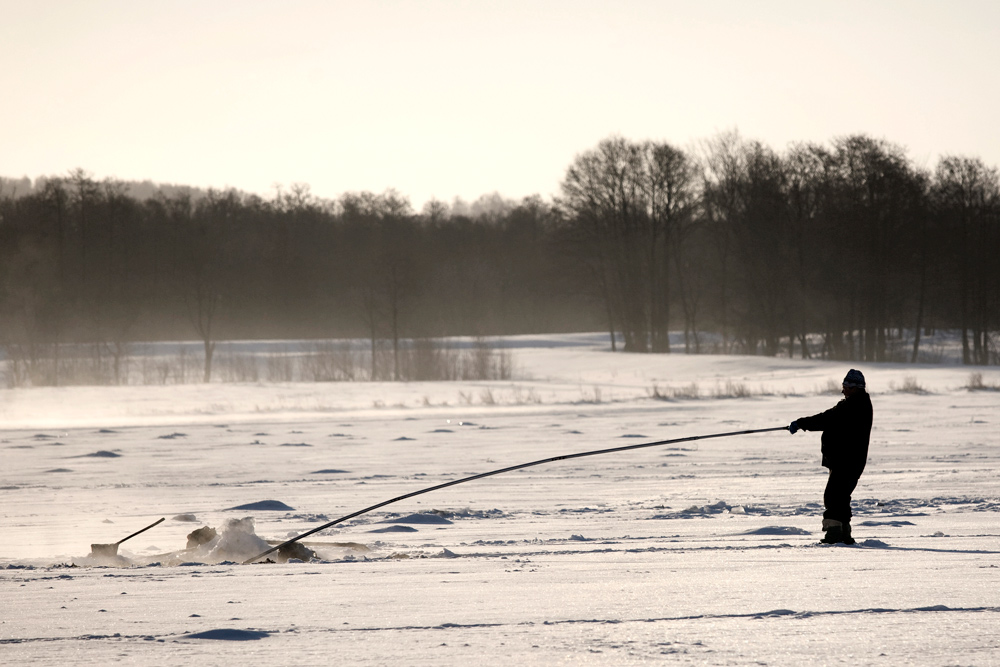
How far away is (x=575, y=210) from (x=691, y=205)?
6422 mm

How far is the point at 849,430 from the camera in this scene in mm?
8602

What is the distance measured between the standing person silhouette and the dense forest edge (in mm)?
31740

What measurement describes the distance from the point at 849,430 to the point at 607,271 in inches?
1978

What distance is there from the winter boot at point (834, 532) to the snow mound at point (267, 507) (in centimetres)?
574

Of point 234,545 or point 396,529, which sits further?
point 396,529

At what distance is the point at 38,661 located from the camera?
16.7 ft

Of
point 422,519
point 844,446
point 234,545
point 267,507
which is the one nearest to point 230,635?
point 234,545

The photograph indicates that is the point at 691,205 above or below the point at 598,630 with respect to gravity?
above

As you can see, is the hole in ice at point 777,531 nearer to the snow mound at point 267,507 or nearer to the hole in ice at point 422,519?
the hole in ice at point 422,519

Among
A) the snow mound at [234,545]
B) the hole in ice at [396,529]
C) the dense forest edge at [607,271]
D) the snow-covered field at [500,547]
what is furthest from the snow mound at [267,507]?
the dense forest edge at [607,271]

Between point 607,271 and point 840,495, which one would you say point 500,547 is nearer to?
point 840,495

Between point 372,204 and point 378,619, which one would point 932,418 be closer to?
point 378,619

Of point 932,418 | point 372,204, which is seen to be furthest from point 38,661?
point 372,204

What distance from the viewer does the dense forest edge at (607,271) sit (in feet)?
162
